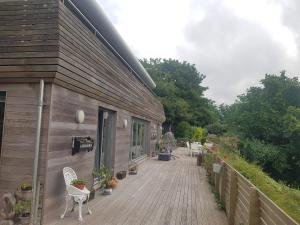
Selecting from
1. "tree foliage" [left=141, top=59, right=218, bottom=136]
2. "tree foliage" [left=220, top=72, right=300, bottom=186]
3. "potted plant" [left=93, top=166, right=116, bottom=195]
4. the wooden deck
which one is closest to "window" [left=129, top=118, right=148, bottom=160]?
the wooden deck

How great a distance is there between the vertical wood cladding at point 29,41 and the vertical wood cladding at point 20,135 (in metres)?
0.26

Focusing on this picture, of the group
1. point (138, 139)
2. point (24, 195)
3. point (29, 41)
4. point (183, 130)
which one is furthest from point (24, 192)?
point (183, 130)

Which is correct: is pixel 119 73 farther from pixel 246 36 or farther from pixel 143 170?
pixel 246 36

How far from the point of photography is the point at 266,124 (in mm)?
25812

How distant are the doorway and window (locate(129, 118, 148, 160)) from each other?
3244 mm

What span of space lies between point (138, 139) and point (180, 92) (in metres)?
25.9

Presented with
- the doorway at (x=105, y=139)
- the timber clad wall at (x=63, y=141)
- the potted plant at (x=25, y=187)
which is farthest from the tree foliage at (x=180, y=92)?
the potted plant at (x=25, y=187)

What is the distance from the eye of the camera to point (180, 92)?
130 ft

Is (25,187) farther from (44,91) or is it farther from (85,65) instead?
(85,65)

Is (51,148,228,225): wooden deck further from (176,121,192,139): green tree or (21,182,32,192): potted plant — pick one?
(176,121,192,139): green tree

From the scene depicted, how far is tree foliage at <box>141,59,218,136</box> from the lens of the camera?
34.5 m

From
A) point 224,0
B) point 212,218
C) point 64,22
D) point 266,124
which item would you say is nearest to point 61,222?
point 212,218

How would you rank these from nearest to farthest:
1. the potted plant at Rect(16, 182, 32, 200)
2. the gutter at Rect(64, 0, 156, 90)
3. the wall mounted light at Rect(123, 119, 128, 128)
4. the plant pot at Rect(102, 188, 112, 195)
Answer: the potted plant at Rect(16, 182, 32, 200) < the gutter at Rect(64, 0, 156, 90) < the plant pot at Rect(102, 188, 112, 195) < the wall mounted light at Rect(123, 119, 128, 128)

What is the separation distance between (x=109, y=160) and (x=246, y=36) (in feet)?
48.2
